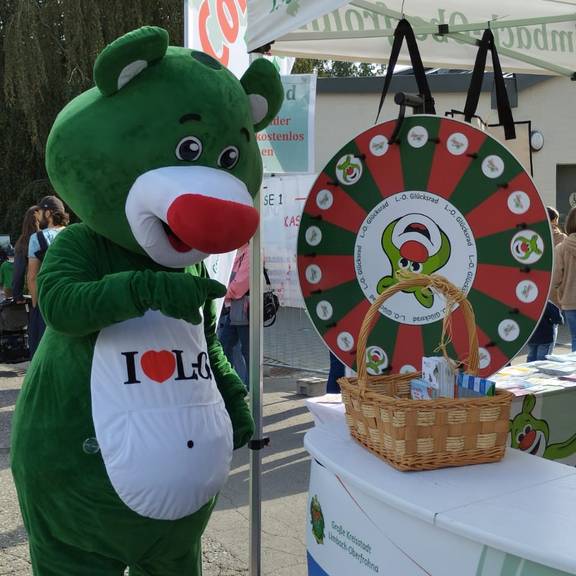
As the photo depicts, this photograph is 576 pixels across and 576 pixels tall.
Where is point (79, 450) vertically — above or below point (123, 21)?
below

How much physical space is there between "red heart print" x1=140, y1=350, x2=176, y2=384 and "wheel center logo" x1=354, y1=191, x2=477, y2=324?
750 mm

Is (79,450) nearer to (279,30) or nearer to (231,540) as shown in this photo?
(279,30)

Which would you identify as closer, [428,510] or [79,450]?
[428,510]

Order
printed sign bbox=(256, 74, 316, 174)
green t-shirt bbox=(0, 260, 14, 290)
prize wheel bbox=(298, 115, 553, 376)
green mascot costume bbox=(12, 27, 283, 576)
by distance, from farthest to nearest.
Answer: green t-shirt bbox=(0, 260, 14, 290), printed sign bbox=(256, 74, 316, 174), prize wheel bbox=(298, 115, 553, 376), green mascot costume bbox=(12, 27, 283, 576)

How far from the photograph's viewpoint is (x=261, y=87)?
2.36 meters

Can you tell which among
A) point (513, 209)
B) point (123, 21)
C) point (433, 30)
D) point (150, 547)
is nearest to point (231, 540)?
point (150, 547)

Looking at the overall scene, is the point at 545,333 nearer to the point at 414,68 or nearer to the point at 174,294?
the point at 414,68

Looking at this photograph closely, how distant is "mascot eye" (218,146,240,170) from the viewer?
2.14 meters

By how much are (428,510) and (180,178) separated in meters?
1.04

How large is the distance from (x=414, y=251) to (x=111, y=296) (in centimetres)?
100

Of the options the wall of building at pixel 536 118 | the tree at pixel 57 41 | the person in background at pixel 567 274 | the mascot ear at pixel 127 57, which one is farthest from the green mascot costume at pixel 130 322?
the tree at pixel 57 41

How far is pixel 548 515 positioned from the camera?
1.52 metres

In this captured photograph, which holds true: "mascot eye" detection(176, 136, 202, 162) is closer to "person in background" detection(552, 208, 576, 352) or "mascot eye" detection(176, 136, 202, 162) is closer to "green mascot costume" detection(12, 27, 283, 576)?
"green mascot costume" detection(12, 27, 283, 576)

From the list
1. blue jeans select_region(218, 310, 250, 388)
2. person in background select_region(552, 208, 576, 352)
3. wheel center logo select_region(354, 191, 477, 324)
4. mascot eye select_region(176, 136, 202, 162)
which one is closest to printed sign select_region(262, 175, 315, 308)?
blue jeans select_region(218, 310, 250, 388)
